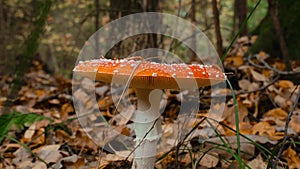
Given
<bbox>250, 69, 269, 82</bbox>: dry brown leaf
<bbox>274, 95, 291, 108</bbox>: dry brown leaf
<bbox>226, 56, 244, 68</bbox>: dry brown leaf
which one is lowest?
<bbox>274, 95, 291, 108</bbox>: dry brown leaf

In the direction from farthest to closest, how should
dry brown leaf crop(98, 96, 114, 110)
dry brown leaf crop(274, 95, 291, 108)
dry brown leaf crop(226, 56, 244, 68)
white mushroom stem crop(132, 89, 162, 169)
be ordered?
dry brown leaf crop(226, 56, 244, 68)
dry brown leaf crop(98, 96, 114, 110)
dry brown leaf crop(274, 95, 291, 108)
white mushroom stem crop(132, 89, 162, 169)

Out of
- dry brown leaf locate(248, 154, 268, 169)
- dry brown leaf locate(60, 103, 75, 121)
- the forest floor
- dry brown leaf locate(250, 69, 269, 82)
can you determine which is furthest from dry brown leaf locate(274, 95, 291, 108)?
dry brown leaf locate(60, 103, 75, 121)

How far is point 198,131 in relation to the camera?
7.20 feet

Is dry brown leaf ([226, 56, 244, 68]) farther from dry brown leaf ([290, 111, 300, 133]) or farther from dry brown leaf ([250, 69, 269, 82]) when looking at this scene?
dry brown leaf ([290, 111, 300, 133])

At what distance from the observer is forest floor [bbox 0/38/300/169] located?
→ 175 centimetres

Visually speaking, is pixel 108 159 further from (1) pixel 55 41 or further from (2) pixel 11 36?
(1) pixel 55 41

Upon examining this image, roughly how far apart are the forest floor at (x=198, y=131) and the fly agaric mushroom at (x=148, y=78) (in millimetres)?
122

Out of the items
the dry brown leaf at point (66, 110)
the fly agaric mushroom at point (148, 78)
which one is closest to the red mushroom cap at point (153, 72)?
the fly agaric mushroom at point (148, 78)

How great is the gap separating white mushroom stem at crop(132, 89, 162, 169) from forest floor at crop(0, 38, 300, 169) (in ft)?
0.28

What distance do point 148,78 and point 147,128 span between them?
33 centimetres

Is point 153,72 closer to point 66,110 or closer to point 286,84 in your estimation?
point 286,84

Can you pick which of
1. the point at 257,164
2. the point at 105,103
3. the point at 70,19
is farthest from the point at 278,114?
the point at 70,19

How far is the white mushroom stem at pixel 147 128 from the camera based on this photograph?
1.61 metres

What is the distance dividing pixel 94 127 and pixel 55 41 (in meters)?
8.13
